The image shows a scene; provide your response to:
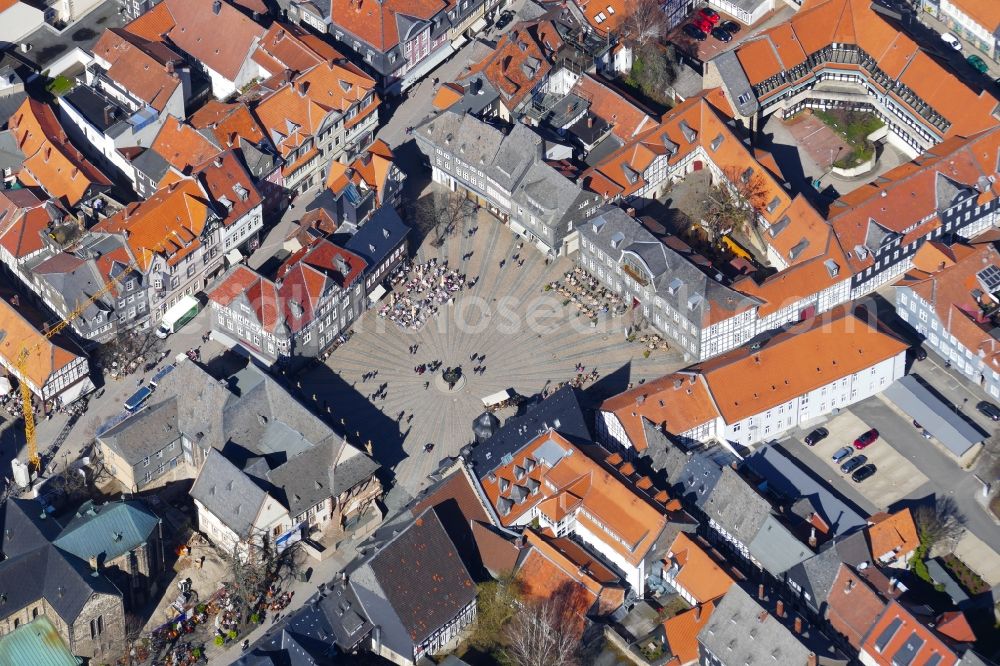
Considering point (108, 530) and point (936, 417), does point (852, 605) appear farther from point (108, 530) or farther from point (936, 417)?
point (108, 530)

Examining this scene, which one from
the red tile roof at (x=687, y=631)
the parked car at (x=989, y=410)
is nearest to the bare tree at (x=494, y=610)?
the red tile roof at (x=687, y=631)

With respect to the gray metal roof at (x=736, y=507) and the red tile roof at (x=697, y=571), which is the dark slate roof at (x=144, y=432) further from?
the gray metal roof at (x=736, y=507)

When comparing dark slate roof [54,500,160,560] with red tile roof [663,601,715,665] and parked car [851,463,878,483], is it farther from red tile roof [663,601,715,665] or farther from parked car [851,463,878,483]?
parked car [851,463,878,483]

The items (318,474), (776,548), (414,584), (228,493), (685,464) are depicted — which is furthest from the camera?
(685,464)

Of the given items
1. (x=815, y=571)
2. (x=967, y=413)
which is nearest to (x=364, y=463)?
(x=815, y=571)

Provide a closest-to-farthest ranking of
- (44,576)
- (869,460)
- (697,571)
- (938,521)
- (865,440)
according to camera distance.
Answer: (44,576) < (697,571) < (938,521) < (869,460) < (865,440)

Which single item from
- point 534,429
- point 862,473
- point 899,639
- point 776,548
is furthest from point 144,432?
point 899,639
